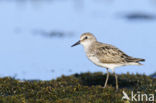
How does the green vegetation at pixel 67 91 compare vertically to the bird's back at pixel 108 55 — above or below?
below

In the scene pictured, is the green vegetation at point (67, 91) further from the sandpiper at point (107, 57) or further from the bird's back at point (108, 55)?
the bird's back at point (108, 55)

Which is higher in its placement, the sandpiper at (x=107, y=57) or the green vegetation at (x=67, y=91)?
the sandpiper at (x=107, y=57)

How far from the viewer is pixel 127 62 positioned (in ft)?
49.3

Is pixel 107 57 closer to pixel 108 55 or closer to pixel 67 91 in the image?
pixel 108 55

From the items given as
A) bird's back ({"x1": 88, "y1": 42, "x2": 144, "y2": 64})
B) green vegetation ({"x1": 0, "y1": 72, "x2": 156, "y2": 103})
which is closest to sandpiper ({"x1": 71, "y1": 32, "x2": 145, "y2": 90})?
bird's back ({"x1": 88, "y1": 42, "x2": 144, "y2": 64})

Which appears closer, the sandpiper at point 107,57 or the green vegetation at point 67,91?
the green vegetation at point 67,91

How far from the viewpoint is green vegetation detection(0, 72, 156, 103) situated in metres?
12.8

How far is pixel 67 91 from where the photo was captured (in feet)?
46.0

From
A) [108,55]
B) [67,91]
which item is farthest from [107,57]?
[67,91]

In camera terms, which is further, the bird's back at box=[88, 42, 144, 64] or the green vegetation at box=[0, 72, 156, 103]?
the bird's back at box=[88, 42, 144, 64]

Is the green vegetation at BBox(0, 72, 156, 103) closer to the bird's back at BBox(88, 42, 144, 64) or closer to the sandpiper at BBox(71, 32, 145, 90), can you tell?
the sandpiper at BBox(71, 32, 145, 90)

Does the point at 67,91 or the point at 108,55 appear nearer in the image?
the point at 67,91

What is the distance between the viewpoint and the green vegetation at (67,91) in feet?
42.1

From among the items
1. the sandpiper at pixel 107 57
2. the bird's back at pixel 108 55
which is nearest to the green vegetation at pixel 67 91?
the sandpiper at pixel 107 57
